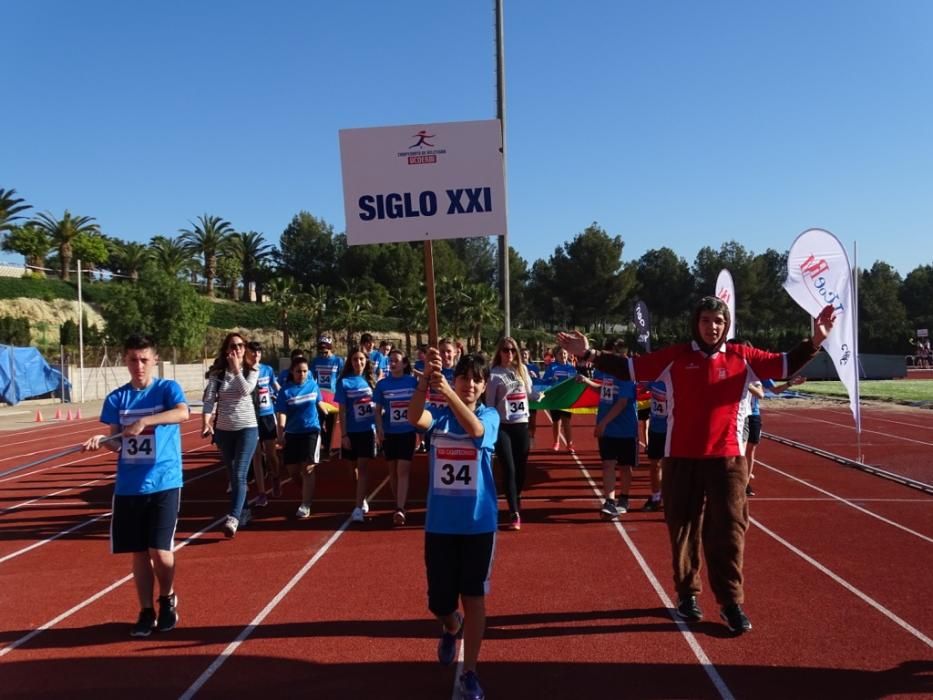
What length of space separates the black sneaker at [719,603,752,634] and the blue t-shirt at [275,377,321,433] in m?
5.00

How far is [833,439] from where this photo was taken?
46.5 ft

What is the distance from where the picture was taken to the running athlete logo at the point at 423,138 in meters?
Answer: 4.03

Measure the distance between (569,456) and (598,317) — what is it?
58524mm

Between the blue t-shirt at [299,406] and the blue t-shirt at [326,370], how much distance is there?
2128 mm

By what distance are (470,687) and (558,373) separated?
30.0 feet

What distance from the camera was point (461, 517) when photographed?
3664 millimetres

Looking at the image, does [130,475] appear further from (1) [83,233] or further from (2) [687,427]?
(1) [83,233]

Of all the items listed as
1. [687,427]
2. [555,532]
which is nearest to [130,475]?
[687,427]

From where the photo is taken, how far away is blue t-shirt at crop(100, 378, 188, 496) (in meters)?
4.53

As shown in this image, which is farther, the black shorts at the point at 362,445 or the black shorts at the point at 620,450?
the black shorts at the point at 362,445

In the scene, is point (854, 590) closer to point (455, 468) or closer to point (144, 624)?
point (455, 468)

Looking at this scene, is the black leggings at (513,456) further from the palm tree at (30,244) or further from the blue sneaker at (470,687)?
the palm tree at (30,244)

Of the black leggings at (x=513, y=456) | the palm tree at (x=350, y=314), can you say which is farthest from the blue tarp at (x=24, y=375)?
the palm tree at (x=350, y=314)

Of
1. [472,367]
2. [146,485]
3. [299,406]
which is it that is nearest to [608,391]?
[299,406]
